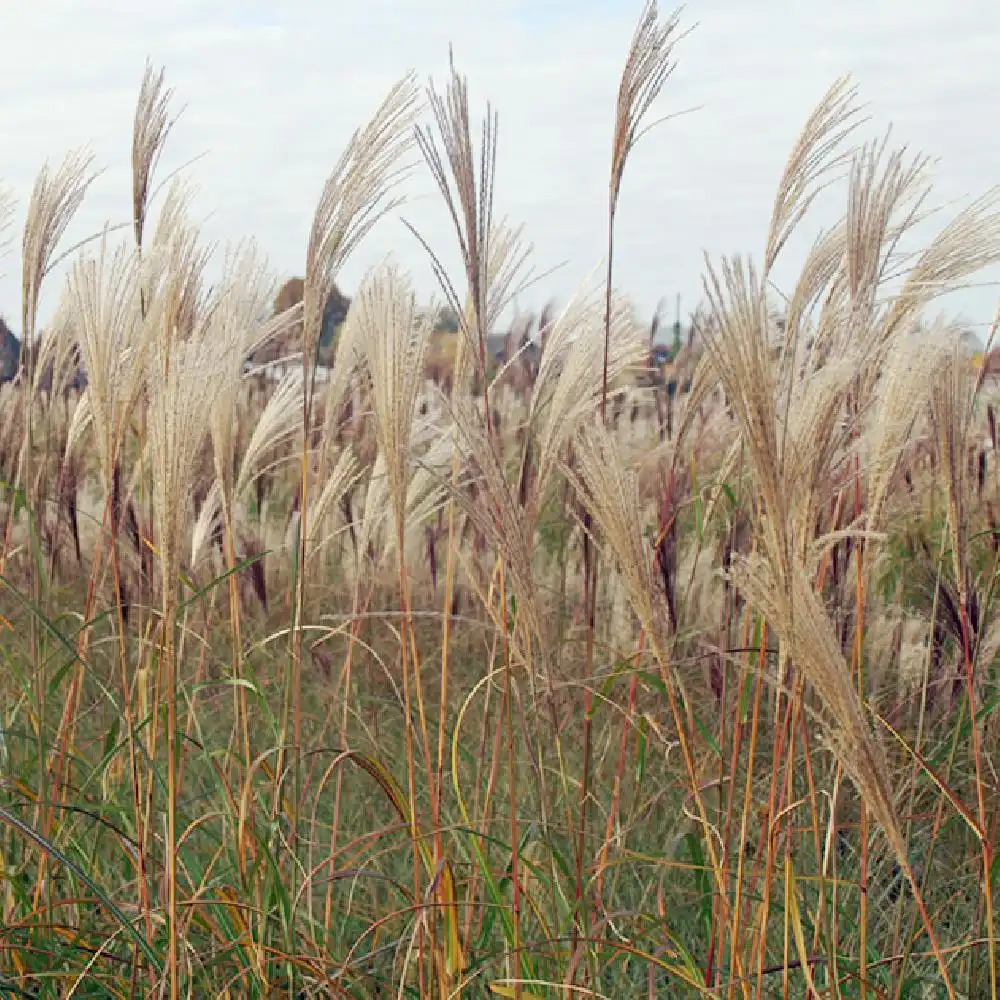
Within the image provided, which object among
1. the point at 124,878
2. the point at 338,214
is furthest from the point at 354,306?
the point at 124,878

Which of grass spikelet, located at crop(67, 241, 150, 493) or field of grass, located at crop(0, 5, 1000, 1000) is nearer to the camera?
field of grass, located at crop(0, 5, 1000, 1000)

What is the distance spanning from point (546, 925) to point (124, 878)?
97 cm

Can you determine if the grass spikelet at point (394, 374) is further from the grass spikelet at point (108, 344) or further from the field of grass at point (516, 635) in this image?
the grass spikelet at point (108, 344)

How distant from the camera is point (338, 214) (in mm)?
1818

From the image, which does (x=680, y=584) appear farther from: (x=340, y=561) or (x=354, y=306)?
(x=354, y=306)

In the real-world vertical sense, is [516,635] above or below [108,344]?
below

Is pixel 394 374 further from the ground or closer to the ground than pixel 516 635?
further from the ground

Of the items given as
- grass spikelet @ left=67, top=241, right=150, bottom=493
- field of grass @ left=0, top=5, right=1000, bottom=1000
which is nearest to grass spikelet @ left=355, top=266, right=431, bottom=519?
field of grass @ left=0, top=5, right=1000, bottom=1000

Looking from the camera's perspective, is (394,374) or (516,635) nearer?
(394,374)

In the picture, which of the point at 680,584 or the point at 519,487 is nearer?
the point at 519,487

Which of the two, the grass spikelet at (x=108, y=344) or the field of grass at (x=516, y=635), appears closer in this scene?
the field of grass at (x=516, y=635)

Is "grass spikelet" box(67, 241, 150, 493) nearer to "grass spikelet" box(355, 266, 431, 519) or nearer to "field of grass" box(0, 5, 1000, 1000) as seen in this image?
"field of grass" box(0, 5, 1000, 1000)

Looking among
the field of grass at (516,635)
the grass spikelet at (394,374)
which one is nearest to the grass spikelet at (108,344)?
the field of grass at (516,635)

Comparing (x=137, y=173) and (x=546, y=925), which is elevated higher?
(x=137, y=173)
